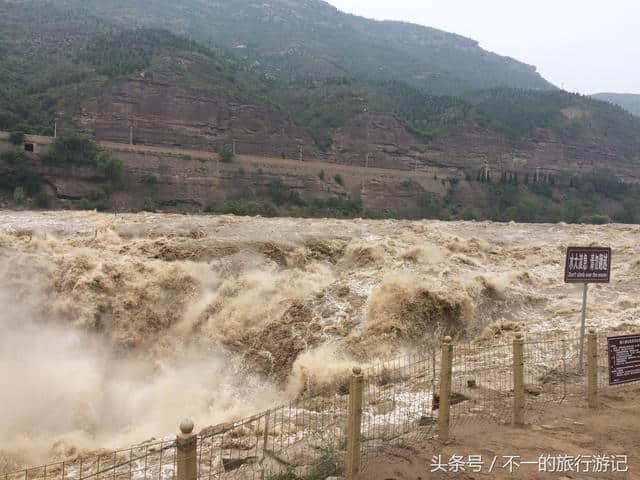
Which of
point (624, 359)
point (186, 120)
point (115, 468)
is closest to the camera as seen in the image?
point (115, 468)

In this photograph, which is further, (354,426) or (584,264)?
(584,264)

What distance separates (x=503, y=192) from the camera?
55.1 m

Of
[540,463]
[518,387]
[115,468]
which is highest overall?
[518,387]

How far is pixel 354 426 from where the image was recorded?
439cm

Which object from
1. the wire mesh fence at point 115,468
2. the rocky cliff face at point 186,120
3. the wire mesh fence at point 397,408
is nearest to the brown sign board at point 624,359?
the wire mesh fence at point 397,408

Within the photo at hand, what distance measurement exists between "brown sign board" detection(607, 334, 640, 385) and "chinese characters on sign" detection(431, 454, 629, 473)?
119 centimetres

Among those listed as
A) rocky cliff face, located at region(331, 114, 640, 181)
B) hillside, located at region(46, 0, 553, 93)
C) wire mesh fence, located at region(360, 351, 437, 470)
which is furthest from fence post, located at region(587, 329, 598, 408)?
hillside, located at region(46, 0, 553, 93)

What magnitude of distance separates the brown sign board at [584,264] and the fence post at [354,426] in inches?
170

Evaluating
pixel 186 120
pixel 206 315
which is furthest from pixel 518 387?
pixel 186 120

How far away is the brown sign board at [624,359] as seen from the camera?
5844mm

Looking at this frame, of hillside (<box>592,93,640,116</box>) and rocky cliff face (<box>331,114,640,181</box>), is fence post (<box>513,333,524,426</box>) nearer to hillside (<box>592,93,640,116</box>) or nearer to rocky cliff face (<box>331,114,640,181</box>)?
rocky cliff face (<box>331,114,640,181</box>)

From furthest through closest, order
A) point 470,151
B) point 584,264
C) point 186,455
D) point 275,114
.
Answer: point 470,151 < point 275,114 < point 584,264 < point 186,455

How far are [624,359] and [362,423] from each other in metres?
3.16

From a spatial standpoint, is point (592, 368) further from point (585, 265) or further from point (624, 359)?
point (585, 265)
